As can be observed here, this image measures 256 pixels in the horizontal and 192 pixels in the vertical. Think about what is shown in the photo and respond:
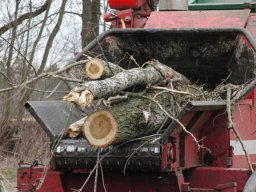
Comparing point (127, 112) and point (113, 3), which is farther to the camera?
point (113, 3)

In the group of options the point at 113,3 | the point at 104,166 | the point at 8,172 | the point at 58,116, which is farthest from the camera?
the point at 8,172

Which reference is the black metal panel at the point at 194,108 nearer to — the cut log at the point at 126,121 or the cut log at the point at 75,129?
the cut log at the point at 126,121

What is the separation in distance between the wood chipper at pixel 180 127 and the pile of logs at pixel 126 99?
13 cm

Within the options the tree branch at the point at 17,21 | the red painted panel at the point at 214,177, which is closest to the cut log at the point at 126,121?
the red painted panel at the point at 214,177

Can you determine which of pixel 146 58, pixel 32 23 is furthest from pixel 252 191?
pixel 32 23

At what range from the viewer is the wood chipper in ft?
17.9

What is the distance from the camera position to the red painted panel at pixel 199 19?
260 inches

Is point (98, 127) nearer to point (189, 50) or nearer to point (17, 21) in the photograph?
point (189, 50)

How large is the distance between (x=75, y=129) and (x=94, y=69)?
535 millimetres

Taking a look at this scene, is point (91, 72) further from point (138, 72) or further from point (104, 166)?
point (104, 166)

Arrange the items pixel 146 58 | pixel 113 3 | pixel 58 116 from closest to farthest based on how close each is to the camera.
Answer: pixel 58 116 → pixel 146 58 → pixel 113 3

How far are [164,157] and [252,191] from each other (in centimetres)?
68

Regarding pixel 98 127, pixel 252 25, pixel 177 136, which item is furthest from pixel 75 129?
pixel 252 25

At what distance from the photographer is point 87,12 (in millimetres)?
15664
